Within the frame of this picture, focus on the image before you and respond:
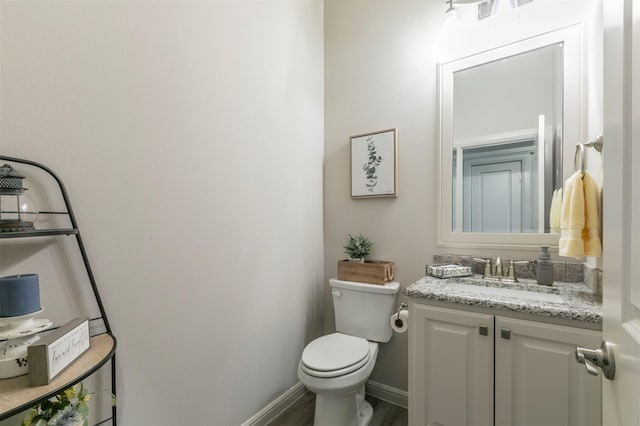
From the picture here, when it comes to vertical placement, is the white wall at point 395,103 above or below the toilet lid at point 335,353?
above

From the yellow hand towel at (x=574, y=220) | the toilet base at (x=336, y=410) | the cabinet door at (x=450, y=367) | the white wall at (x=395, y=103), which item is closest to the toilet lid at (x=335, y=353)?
the toilet base at (x=336, y=410)

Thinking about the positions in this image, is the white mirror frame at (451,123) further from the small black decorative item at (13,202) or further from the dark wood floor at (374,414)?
the small black decorative item at (13,202)

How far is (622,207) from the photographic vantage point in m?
0.53

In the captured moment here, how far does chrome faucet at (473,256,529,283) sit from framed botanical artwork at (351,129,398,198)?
2.13 feet

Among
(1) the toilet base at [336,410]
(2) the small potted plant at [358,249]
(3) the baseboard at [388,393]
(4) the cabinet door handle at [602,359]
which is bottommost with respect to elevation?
(3) the baseboard at [388,393]

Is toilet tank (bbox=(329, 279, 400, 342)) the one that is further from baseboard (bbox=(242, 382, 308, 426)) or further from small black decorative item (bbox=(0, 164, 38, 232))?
small black decorative item (bbox=(0, 164, 38, 232))

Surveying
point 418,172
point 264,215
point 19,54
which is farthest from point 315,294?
point 19,54

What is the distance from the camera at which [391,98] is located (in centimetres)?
181

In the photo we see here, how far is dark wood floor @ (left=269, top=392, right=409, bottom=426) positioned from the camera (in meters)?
1.61

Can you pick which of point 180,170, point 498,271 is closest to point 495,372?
point 498,271

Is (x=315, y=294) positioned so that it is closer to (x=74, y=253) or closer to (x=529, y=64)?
(x=74, y=253)

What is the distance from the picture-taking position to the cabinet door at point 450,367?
3.67 ft

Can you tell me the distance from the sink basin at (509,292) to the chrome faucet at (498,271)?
9 cm

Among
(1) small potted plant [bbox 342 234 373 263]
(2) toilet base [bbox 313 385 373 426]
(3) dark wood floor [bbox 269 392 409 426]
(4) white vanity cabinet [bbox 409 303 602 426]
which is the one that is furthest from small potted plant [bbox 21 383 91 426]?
(1) small potted plant [bbox 342 234 373 263]
